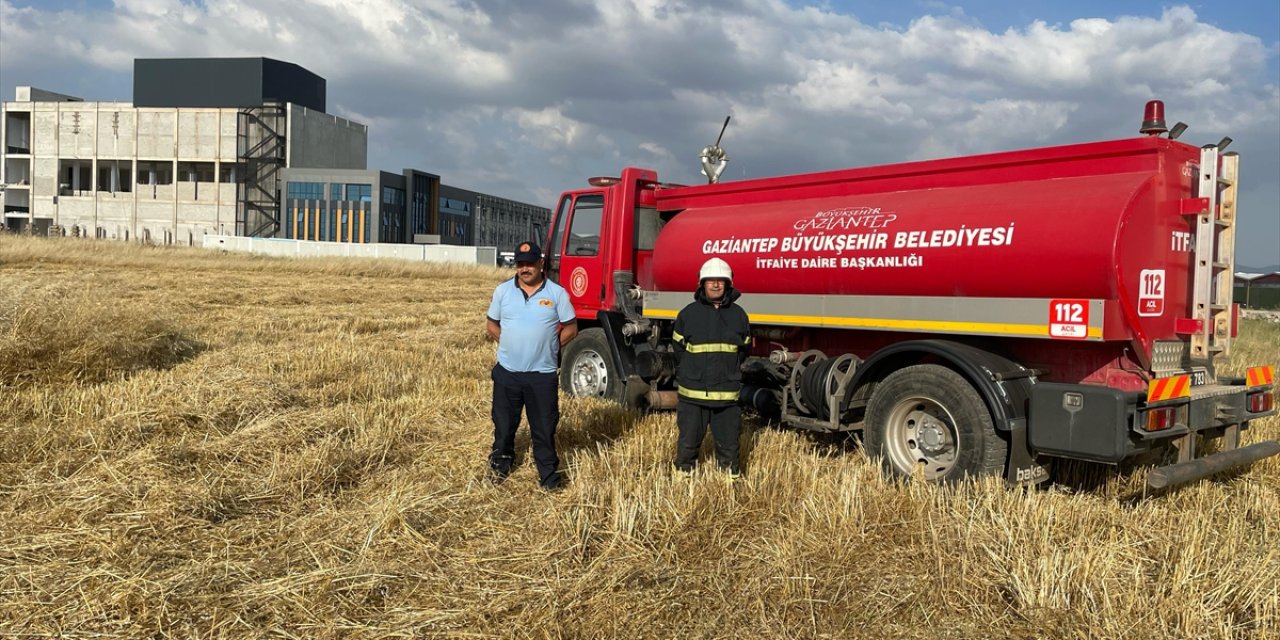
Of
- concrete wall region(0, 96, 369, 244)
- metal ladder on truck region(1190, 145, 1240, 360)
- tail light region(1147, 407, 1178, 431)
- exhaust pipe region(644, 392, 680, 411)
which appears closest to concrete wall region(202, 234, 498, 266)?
concrete wall region(0, 96, 369, 244)

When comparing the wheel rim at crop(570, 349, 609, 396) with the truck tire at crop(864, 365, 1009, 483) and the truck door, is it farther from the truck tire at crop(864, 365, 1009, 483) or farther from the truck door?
the truck tire at crop(864, 365, 1009, 483)

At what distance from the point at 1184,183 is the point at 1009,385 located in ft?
5.75

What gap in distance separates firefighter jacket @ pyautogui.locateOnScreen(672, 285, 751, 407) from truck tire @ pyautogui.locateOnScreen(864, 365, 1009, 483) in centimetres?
115

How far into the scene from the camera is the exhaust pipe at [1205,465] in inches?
223

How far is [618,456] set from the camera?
6578 mm

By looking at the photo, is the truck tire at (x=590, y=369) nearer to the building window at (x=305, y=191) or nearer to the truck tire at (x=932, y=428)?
the truck tire at (x=932, y=428)

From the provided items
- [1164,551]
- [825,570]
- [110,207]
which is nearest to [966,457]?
[1164,551]

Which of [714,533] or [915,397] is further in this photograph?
[915,397]

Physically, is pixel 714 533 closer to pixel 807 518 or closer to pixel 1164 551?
pixel 807 518

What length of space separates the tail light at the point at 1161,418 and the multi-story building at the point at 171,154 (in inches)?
2636

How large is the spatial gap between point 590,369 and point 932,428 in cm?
424

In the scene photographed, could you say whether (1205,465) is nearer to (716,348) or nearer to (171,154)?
(716,348)

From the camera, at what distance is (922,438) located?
21.7 feet

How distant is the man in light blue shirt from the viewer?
6262 millimetres
